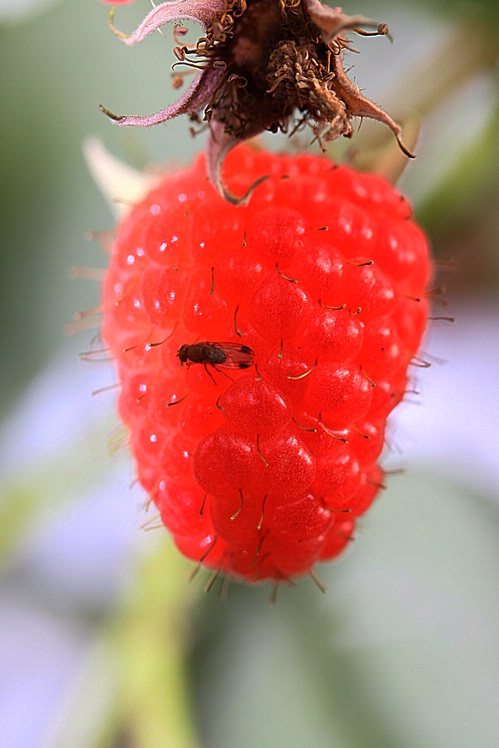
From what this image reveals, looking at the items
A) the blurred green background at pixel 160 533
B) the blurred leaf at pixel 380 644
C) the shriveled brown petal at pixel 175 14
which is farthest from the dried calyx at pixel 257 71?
the blurred leaf at pixel 380 644

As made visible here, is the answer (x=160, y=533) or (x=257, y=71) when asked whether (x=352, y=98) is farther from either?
(x=160, y=533)

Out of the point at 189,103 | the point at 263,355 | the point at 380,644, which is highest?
the point at 189,103

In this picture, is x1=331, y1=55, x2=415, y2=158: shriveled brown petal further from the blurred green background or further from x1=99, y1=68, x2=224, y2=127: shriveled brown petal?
the blurred green background

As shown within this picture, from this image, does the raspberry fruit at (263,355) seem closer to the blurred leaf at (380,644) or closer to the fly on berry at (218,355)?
the fly on berry at (218,355)

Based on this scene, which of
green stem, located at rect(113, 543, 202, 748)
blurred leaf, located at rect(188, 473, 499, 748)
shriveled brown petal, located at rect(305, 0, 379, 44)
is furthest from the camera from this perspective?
green stem, located at rect(113, 543, 202, 748)

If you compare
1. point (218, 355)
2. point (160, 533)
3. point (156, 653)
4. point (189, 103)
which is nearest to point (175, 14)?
point (189, 103)

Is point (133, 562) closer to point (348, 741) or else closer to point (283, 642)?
point (283, 642)

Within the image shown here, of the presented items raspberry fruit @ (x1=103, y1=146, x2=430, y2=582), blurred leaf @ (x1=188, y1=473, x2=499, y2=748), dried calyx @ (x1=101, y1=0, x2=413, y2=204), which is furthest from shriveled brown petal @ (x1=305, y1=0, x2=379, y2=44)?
blurred leaf @ (x1=188, y1=473, x2=499, y2=748)
